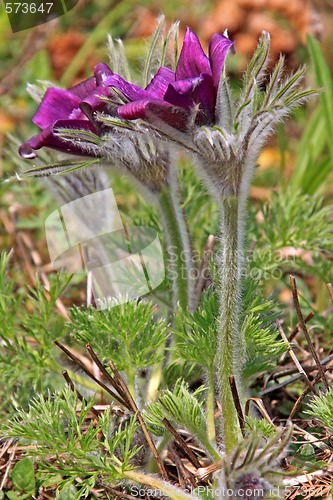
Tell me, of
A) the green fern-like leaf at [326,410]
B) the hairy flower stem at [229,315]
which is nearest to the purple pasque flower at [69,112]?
the hairy flower stem at [229,315]

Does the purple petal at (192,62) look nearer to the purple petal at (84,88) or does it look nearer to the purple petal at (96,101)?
the purple petal at (96,101)

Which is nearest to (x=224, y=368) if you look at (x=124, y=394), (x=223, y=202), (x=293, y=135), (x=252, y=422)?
(x=252, y=422)

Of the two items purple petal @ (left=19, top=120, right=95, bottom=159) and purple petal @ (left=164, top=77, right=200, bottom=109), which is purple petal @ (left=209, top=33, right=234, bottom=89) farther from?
purple petal @ (left=19, top=120, right=95, bottom=159)

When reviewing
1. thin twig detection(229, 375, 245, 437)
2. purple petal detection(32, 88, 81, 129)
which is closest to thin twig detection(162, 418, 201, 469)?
thin twig detection(229, 375, 245, 437)

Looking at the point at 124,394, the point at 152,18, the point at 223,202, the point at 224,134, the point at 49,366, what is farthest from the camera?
the point at 152,18

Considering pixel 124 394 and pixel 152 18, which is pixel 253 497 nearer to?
pixel 124 394

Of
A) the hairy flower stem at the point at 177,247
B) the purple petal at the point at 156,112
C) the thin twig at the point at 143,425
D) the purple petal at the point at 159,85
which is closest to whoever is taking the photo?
the purple petal at the point at 156,112
